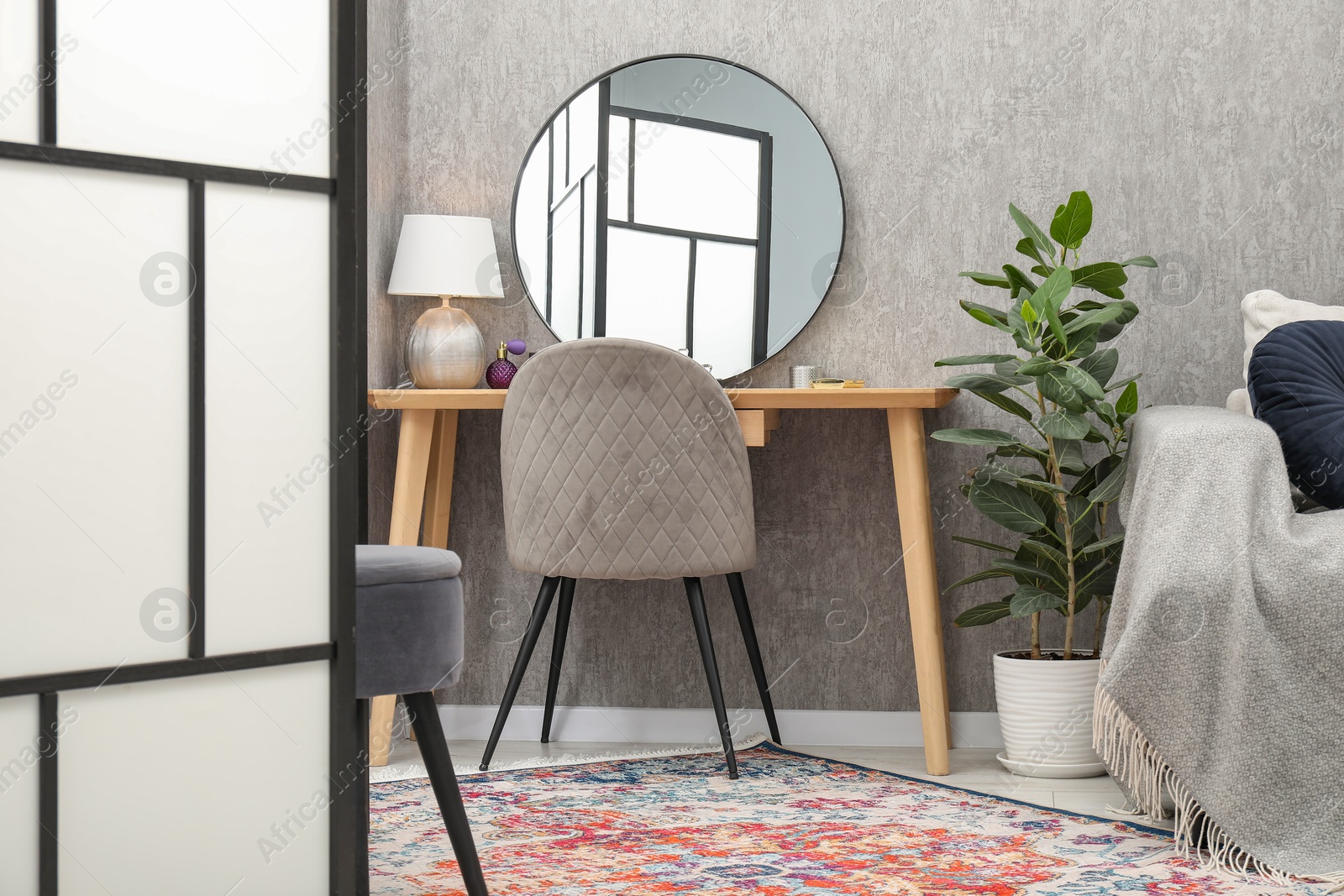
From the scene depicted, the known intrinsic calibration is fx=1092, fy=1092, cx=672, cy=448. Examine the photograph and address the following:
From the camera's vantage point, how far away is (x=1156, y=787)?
5.19ft

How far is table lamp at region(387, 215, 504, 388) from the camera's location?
2.41 m

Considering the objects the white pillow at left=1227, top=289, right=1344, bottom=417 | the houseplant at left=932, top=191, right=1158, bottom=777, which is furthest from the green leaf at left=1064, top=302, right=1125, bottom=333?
the white pillow at left=1227, top=289, right=1344, bottom=417

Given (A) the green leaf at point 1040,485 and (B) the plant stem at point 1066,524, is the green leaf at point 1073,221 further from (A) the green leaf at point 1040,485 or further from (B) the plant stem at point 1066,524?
(A) the green leaf at point 1040,485

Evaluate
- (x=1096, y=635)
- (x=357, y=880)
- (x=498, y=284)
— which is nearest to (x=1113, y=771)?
(x=1096, y=635)

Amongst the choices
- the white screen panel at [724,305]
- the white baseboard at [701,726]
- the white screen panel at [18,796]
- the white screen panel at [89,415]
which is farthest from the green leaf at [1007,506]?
the white screen panel at [18,796]

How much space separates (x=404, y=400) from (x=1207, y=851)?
5.33 ft

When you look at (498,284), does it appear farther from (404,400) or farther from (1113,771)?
(1113,771)

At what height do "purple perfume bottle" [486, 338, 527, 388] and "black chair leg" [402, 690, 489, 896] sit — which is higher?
"purple perfume bottle" [486, 338, 527, 388]

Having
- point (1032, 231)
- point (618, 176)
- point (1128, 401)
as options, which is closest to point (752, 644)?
point (1128, 401)

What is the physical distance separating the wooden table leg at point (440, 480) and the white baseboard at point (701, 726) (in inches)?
16.8

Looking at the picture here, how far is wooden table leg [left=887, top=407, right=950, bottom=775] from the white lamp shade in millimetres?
997

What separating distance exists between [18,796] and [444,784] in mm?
430

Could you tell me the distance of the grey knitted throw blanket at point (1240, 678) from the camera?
1.51 metres

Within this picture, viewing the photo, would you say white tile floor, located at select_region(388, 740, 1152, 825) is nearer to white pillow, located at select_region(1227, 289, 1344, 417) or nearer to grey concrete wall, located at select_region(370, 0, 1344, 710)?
grey concrete wall, located at select_region(370, 0, 1344, 710)
